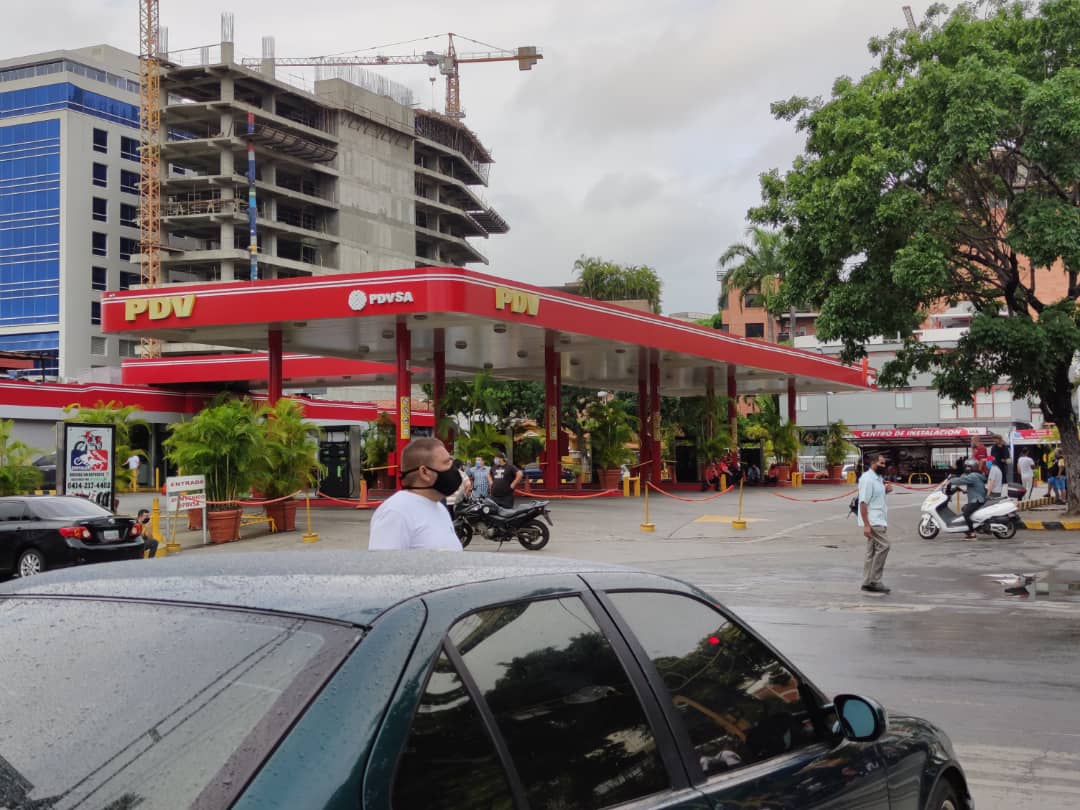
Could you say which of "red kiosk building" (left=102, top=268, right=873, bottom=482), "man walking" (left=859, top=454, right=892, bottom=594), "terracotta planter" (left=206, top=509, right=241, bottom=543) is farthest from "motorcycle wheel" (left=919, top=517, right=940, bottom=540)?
"terracotta planter" (left=206, top=509, right=241, bottom=543)

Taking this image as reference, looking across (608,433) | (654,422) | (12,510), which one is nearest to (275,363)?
(608,433)

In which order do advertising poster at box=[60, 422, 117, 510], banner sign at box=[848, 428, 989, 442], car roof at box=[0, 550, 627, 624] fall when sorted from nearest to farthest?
1. car roof at box=[0, 550, 627, 624]
2. advertising poster at box=[60, 422, 117, 510]
3. banner sign at box=[848, 428, 989, 442]

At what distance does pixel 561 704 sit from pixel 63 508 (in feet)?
53.2

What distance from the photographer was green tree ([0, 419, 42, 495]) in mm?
23656

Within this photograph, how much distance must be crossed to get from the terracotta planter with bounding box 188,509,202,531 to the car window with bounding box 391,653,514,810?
73.2 feet

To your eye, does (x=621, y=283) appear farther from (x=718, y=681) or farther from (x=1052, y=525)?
(x=718, y=681)

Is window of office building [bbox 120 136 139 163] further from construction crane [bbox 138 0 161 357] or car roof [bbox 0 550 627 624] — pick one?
car roof [bbox 0 550 627 624]

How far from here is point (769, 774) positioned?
305cm

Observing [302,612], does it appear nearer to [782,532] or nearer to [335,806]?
[335,806]

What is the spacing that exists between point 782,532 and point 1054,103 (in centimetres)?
1028

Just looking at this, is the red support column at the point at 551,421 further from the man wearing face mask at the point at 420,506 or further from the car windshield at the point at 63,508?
the man wearing face mask at the point at 420,506

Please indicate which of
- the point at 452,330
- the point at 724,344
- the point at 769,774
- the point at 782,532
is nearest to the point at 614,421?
the point at 724,344

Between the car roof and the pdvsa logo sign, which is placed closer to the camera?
the car roof

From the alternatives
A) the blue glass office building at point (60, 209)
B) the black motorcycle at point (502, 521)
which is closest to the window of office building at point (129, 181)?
the blue glass office building at point (60, 209)
